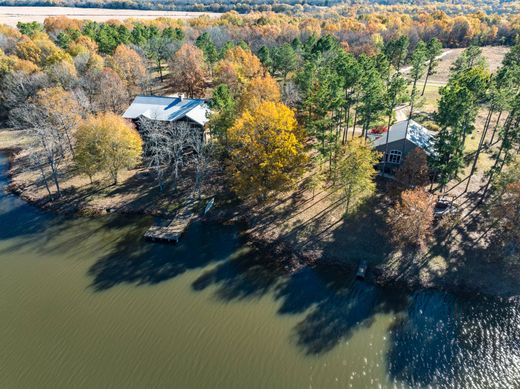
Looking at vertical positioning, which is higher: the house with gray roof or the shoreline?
the house with gray roof

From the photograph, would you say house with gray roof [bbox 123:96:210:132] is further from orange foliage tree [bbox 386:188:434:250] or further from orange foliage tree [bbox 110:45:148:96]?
orange foliage tree [bbox 386:188:434:250]

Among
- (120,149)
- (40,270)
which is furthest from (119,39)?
(40,270)

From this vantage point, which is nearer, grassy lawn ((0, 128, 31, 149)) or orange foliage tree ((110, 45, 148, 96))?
grassy lawn ((0, 128, 31, 149))

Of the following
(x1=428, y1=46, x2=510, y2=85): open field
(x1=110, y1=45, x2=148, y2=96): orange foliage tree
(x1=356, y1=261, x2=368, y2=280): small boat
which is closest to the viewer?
(x1=356, y1=261, x2=368, y2=280): small boat

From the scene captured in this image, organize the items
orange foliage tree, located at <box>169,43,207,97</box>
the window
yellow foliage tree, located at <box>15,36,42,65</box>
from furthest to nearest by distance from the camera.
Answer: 1. yellow foliage tree, located at <box>15,36,42,65</box>
2. orange foliage tree, located at <box>169,43,207,97</box>
3. the window

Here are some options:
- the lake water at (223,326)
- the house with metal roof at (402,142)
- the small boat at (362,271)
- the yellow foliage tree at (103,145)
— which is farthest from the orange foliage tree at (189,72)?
the small boat at (362,271)

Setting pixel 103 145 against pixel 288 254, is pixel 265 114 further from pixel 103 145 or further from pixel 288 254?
pixel 103 145

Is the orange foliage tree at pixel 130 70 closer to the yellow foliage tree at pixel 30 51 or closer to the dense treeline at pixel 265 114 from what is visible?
the dense treeline at pixel 265 114

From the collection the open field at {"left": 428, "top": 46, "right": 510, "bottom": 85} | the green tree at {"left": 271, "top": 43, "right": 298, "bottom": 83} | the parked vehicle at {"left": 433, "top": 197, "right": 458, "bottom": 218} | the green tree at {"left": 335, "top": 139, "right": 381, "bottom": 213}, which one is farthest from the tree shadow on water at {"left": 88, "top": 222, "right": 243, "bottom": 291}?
the open field at {"left": 428, "top": 46, "right": 510, "bottom": 85}
